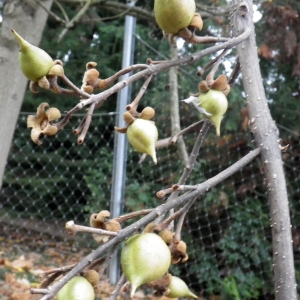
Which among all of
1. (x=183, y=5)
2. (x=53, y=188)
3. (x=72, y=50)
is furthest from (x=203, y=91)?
(x=72, y=50)

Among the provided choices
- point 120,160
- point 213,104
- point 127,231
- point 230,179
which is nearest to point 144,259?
point 127,231

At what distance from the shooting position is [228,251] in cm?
180

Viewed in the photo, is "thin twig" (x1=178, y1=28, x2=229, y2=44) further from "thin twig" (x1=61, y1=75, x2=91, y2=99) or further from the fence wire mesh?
the fence wire mesh

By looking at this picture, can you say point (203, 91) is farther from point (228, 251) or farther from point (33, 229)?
point (33, 229)

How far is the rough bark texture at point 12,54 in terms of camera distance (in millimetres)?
1252

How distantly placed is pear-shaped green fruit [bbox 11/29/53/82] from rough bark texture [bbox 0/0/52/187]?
102 centimetres

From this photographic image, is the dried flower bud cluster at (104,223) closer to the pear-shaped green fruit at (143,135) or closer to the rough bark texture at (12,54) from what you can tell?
the pear-shaped green fruit at (143,135)

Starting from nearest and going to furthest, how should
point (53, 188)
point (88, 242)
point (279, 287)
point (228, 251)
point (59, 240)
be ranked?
point (279, 287), point (228, 251), point (88, 242), point (59, 240), point (53, 188)

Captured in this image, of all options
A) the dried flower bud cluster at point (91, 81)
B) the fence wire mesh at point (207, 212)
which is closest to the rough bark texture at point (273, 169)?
the dried flower bud cluster at point (91, 81)

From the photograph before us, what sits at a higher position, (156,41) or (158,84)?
(156,41)

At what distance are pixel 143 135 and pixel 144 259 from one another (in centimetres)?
8

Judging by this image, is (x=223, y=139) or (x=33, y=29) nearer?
(x=33, y=29)

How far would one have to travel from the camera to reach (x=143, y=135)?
301 millimetres

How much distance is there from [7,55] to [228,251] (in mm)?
1107
